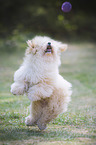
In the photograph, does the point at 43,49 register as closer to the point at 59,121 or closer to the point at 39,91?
the point at 39,91

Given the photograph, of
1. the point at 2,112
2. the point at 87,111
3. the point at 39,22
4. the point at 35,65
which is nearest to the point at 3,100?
the point at 2,112

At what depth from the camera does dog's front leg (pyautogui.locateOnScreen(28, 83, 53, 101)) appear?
13.7 feet

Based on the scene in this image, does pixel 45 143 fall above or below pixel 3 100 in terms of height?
below

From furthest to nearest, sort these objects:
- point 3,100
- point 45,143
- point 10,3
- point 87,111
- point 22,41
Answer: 1. point 10,3
2. point 22,41
3. point 3,100
4. point 87,111
5. point 45,143

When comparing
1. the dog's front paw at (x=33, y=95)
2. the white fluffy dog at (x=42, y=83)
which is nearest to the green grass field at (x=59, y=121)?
the white fluffy dog at (x=42, y=83)

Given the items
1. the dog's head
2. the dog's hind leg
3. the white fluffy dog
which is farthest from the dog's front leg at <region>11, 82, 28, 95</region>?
the dog's head

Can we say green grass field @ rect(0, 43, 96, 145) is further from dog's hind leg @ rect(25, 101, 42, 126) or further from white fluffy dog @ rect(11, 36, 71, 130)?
white fluffy dog @ rect(11, 36, 71, 130)

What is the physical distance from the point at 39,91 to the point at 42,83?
0.54ft

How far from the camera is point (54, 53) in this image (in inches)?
178

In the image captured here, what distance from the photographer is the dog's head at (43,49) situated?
4.41 meters

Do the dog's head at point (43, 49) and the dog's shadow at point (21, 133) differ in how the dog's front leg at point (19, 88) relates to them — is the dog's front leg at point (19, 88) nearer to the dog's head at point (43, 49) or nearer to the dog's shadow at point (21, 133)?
the dog's head at point (43, 49)

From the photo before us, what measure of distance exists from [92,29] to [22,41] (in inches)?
294

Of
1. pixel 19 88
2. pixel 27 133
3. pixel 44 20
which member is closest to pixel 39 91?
pixel 19 88

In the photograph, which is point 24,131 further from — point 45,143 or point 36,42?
point 36,42
